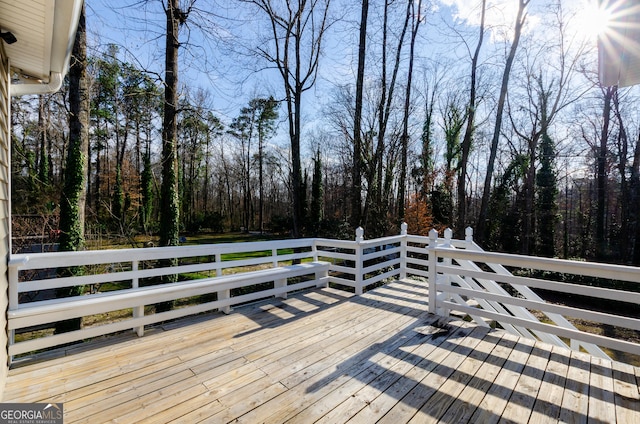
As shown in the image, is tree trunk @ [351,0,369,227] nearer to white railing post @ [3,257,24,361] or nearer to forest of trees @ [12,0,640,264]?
forest of trees @ [12,0,640,264]

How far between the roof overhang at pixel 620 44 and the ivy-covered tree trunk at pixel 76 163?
7.27 meters

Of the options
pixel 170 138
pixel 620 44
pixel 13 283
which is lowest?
pixel 13 283

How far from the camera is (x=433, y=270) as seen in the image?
12.4 ft

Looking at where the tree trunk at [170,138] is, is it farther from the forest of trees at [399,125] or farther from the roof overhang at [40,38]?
the roof overhang at [40,38]

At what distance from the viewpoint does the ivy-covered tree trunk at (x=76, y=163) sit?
5340 millimetres

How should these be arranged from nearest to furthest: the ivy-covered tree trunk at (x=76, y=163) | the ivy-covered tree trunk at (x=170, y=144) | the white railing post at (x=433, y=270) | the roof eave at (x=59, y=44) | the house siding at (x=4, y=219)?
the roof eave at (x=59, y=44), the house siding at (x=4, y=219), the white railing post at (x=433, y=270), the ivy-covered tree trunk at (x=76, y=163), the ivy-covered tree trunk at (x=170, y=144)

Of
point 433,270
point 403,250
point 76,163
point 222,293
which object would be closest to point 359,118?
point 403,250

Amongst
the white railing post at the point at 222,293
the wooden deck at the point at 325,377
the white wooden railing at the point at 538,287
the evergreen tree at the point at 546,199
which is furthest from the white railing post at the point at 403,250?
the evergreen tree at the point at 546,199

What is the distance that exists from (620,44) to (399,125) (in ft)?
30.7

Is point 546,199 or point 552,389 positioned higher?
point 546,199

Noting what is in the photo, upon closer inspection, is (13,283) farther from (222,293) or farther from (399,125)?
(399,125)

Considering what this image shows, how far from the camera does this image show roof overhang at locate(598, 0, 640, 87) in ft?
6.56

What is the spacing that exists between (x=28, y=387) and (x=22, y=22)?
2.66m

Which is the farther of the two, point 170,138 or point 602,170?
point 602,170
